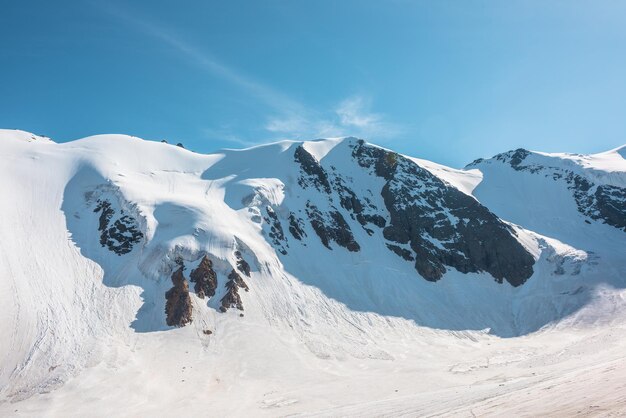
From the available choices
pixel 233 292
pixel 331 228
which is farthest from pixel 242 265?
pixel 331 228

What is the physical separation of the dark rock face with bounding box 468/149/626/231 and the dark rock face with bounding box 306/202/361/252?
47771 millimetres

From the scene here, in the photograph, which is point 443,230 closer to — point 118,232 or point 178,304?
point 178,304

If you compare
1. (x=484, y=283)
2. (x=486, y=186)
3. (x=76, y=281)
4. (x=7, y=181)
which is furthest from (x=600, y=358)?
(x=486, y=186)

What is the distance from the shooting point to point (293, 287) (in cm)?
5228

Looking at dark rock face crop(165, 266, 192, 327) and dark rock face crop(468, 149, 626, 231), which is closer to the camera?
dark rock face crop(165, 266, 192, 327)

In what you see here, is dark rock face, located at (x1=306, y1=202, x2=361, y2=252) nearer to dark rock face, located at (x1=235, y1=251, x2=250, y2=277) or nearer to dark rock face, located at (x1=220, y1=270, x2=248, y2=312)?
dark rock face, located at (x1=235, y1=251, x2=250, y2=277)

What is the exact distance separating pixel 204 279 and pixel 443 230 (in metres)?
43.2

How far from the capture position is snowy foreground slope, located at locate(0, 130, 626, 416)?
3048 cm

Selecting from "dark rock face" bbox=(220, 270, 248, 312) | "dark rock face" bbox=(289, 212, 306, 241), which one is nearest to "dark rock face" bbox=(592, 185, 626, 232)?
"dark rock face" bbox=(289, 212, 306, 241)

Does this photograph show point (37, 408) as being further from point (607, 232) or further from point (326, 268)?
point (607, 232)

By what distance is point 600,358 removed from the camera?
35.9 meters

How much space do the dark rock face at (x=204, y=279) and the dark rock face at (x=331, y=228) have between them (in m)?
21.3

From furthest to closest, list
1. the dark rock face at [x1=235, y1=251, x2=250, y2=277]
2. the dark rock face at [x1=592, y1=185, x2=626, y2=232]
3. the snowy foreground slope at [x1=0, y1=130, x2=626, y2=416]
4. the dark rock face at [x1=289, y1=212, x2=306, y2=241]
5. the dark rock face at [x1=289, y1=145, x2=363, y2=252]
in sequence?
the dark rock face at [x1=592, y1=185, x2=626, y2=232] → the dark rock face at [x1=289, y1=145, x2=363, y2=252] → the dark rock face at [x1=289, y1=212, x2=306, y2=241] → the dark rock face at [x1=235, y1=251, x2=250, y2=277] → the snowy foreground slope at [x1=0, y1=130, x2=626, y2=416]

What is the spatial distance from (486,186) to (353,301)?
61.8 meters
